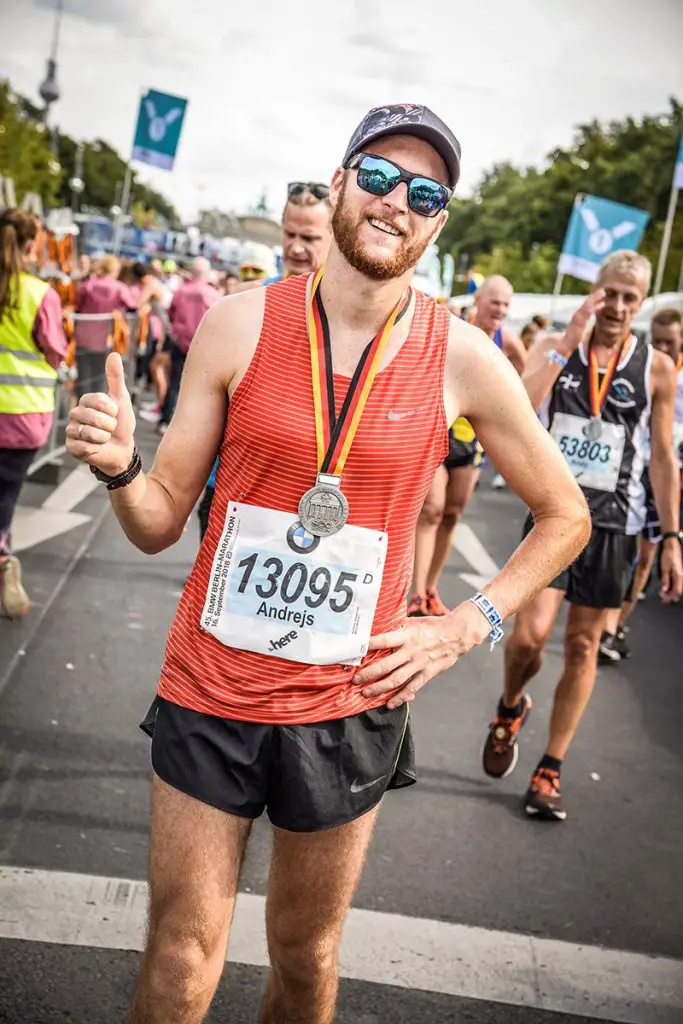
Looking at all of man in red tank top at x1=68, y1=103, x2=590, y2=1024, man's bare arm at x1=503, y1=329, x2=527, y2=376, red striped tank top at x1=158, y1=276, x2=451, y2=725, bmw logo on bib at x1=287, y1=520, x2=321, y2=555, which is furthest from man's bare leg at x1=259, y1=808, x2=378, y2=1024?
man's bare arm at x1=503, y1=329, x2=527, y2=376

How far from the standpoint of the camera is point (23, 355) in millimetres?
6410

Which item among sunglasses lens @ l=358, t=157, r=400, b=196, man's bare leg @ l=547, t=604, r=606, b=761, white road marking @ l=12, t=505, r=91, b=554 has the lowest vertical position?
white road marking @ l=12, t=505, r=91, b=554

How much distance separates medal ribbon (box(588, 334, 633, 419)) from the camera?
5.00 m

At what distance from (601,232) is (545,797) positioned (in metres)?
16.7

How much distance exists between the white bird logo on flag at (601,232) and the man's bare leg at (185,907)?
19.0 metres

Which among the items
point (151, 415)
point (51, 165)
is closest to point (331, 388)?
point (151, 415)

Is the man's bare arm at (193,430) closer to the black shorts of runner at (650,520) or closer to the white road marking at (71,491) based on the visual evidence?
the black shorts of runner at (650,520)

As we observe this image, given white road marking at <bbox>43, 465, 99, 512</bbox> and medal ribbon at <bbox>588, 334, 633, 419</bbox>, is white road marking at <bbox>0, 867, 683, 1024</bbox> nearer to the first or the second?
medal ribbon at <bbox>588, 334, 633, 419</bbox>

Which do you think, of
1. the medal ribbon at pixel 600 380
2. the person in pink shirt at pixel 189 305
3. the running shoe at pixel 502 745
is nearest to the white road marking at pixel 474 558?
the running shoe at pixel 502 745

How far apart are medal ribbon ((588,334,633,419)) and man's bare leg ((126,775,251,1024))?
307 centimetres

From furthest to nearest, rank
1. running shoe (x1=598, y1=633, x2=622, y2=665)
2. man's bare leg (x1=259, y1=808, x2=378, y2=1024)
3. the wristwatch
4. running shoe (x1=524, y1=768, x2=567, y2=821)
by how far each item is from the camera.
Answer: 1. running shoe (x1=598, y1=633, x2=622, y2=665)
2. running shoe (x1=524, y1=768, x2=567, y2=821)
3. man's bare leg (x1=259, y1=808, x2=378, y2=1024)
4. the wristwatch

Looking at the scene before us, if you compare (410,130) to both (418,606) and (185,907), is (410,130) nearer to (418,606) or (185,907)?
(185,907)

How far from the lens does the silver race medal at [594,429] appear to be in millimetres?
5043

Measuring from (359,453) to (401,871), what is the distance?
7.49ft
